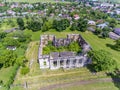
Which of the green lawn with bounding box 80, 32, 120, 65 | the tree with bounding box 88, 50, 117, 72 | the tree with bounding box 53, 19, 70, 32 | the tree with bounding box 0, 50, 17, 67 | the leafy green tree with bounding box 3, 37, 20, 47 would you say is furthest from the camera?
Answer: the tree with bounding box 53, 19, 70, 32

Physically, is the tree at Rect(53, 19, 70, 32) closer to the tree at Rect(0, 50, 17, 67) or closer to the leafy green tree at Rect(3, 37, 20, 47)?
the leafy green tree at Rect(3, 37, 20, 47)

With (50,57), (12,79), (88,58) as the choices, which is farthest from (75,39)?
(12,79)

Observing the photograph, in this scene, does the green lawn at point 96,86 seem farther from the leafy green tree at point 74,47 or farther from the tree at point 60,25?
the tree at point 60,25

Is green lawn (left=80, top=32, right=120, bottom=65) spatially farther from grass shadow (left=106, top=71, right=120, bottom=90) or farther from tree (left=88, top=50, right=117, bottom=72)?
tree (left=88, top=50, right=117, bottom=72)

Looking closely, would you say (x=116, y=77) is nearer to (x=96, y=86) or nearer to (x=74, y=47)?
(x=96, y=86)

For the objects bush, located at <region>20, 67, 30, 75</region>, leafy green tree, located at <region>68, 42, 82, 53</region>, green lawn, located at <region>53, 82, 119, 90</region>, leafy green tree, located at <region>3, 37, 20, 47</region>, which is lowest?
green lawn, located at <region>53, 82, 119, 90</region>

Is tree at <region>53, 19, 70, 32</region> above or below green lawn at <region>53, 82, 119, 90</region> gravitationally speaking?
above

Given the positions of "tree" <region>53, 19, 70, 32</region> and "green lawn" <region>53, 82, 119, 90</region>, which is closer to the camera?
"green lawn" <region>53, 82, 119, 90</region>

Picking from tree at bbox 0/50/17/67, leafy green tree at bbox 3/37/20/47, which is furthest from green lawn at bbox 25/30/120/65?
tree at bbox 0/50/17/67

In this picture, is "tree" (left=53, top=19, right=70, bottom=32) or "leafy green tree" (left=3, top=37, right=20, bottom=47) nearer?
"leafy green tree" (left=3, top=37, right=20, bottom=47)

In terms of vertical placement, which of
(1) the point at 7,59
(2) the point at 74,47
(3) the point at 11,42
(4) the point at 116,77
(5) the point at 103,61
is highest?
(5) the point at 103,61

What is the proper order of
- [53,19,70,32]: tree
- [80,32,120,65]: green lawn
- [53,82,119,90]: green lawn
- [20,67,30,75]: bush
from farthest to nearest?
1. [53,19,70,32]: tree
2. [80,32,120,65]: green lawn
3. [20,67,30,75]: bush
4. [53,82,119,90]: green lawn

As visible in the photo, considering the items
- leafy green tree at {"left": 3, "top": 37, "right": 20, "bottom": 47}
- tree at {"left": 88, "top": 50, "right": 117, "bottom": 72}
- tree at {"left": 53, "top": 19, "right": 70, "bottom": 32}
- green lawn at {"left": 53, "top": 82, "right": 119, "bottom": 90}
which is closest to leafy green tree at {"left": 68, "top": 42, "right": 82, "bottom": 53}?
tree at {"left": 88, "top": 50, "right": 117, "bottom": 72}

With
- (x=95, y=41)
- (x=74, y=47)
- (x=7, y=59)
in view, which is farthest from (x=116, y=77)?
(x=7, y=59)
